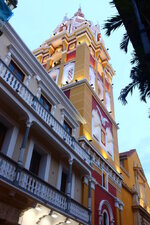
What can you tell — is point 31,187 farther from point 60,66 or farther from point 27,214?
point 60,66

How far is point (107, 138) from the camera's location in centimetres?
2231

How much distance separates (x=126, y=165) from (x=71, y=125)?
12824 millimetres

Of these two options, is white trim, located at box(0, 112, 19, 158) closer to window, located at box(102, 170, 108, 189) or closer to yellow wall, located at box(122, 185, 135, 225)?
window, located at box(102, 170, 108, 189)

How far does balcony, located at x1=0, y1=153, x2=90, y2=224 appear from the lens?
827 cm

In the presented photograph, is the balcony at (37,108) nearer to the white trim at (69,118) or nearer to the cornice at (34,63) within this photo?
the white trim at (69,118)

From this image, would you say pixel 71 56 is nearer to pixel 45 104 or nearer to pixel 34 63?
pixel 34 63

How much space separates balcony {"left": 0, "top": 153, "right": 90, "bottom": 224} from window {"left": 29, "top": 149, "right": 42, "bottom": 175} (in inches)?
77.9

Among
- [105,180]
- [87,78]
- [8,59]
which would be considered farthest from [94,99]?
[8,59]

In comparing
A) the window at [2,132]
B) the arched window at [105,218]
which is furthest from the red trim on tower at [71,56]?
the window at [2,132]

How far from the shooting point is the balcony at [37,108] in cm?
1001

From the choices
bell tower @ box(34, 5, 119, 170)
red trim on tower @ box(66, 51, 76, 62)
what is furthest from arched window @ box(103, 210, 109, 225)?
red trim on tower @ box(66, 51, 76, 62)

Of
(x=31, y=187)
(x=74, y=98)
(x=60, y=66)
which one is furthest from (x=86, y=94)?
(x=31, y=187)

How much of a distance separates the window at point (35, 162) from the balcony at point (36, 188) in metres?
1.98

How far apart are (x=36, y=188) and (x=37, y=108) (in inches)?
157
